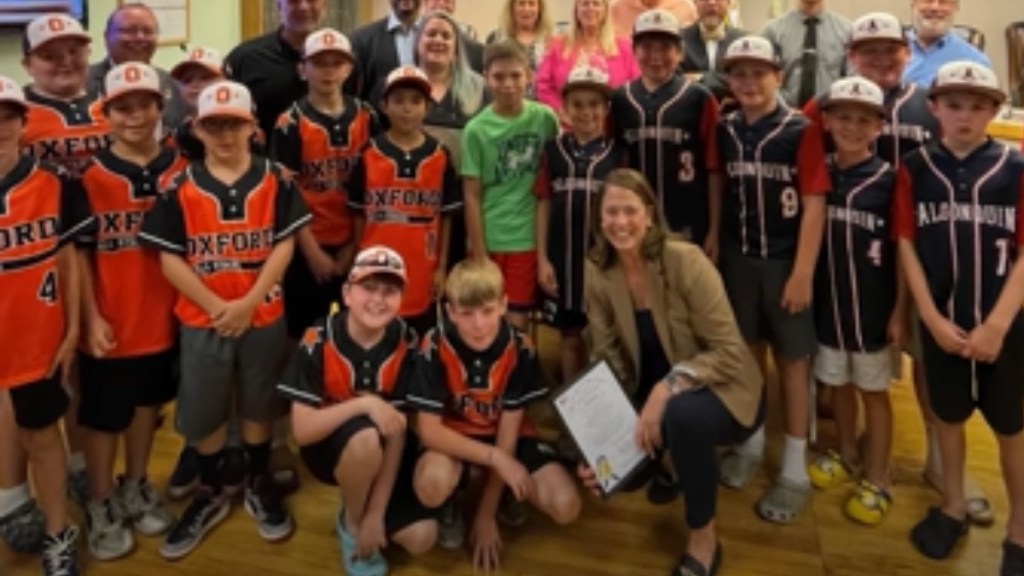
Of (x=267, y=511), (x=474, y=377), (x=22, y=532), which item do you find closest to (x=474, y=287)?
(x=474, y=377)

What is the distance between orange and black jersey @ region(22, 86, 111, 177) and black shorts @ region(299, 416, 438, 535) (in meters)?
0.94

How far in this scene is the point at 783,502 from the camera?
249 centimetres

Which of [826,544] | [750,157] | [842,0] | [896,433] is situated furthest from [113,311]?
[842,0]

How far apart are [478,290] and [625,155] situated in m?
0.76

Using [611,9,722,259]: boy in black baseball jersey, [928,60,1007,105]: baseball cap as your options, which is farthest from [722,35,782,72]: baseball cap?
[928,60,1007,105]: baseball cap

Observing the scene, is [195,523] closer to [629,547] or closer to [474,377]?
[474,377]

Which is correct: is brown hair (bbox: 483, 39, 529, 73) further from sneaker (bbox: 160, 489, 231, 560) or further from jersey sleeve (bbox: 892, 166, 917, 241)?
sneaker (bbox: 160, 489, 231, 560)

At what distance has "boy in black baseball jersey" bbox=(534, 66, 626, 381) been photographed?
8.56ft

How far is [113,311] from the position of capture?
88.4 inches

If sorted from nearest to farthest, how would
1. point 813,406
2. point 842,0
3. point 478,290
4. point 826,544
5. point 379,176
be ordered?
1. point 478,290
2. point 826,544
3. point 379,176
4. point 813,406
5. point 842,0

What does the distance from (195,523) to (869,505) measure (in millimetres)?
1843

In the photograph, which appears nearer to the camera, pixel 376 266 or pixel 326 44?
pixel 376 266

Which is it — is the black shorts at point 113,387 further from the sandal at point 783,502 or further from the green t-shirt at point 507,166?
the sandal at point 783,502

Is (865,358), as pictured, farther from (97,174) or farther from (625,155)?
(97,174)
